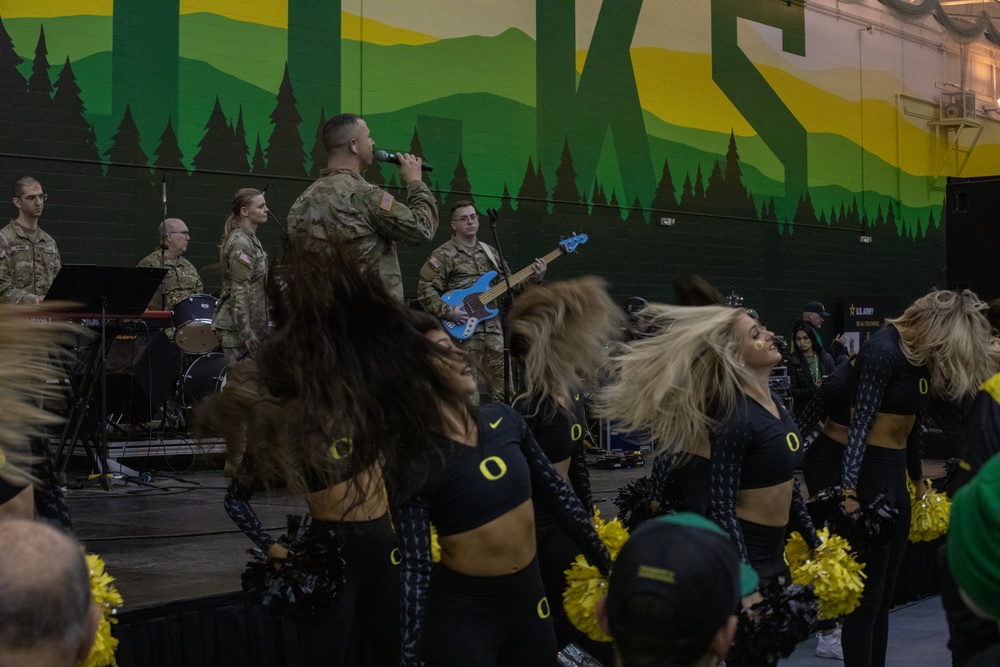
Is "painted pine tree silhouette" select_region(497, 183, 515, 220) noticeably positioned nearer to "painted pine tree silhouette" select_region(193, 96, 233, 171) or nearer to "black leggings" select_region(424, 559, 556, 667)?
"painted pine tree silhouette" select_region(193, 96, 233, 171)

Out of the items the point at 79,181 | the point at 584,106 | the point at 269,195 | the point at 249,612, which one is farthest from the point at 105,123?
the point at 249,612

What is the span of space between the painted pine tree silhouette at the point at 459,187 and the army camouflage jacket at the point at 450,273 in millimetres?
3965

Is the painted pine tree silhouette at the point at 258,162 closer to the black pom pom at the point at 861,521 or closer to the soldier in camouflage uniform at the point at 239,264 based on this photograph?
the soldier in camouflage uniform at the point at 239,264

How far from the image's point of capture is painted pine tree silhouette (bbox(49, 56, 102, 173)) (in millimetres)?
11305

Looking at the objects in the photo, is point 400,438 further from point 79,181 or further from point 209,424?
point 79,181

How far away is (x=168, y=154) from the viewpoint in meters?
12.1

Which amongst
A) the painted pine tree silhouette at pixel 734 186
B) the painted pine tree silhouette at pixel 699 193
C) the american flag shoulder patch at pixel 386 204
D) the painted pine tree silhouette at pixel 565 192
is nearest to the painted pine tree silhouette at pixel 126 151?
the painted pine tree silhouette at pixel 565 192

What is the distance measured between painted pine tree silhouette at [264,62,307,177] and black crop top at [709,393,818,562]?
30.3 ft

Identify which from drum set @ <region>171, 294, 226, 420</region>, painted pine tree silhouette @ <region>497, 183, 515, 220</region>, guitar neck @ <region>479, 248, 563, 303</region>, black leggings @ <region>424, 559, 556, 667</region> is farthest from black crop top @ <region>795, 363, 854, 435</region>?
painted pine tree silhouette @ <region>497, 183, 515, 220</region>

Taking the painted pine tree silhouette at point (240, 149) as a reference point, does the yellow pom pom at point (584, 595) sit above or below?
below

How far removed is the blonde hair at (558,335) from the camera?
202 inches

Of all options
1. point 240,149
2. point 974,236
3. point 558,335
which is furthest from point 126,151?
point 974,236

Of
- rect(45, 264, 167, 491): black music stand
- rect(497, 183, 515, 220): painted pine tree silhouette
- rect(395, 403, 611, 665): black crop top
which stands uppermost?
rect(497, 183, 515, 220): painted pine tree silhouette

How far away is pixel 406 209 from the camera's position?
5684 mm
